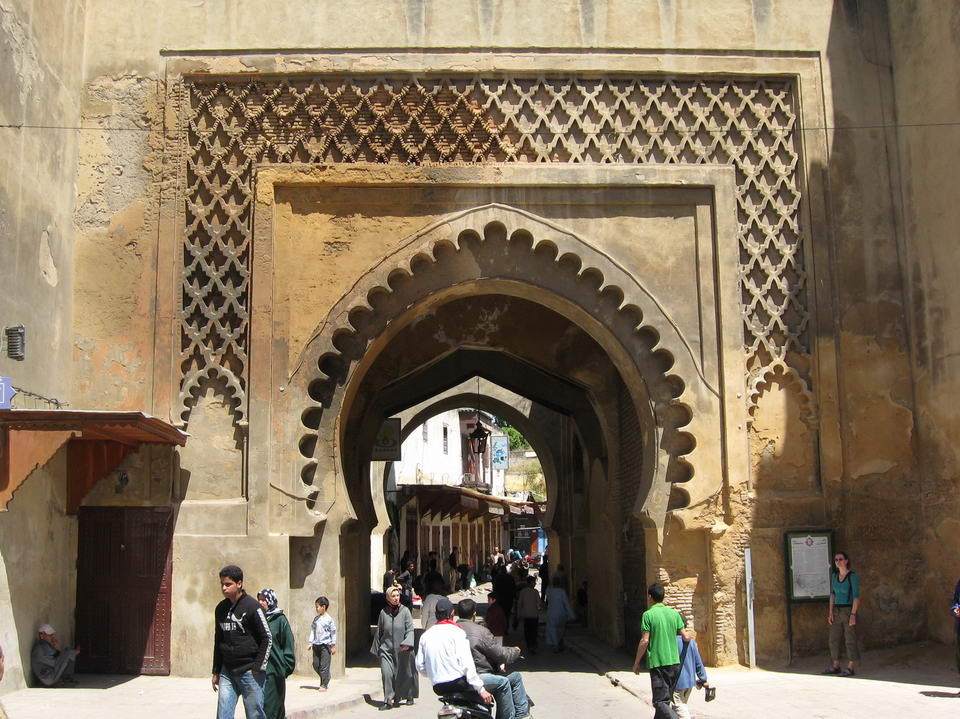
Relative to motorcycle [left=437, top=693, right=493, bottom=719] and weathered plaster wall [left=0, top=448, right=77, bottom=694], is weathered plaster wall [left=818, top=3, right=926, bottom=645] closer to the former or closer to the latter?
motorcycle [left=437, top=693, right=493, bottom=719]

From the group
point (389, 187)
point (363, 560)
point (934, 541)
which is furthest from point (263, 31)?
point (934, 541)

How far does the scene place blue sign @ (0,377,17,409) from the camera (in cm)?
890

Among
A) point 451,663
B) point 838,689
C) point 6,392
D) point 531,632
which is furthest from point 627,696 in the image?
point 6,392

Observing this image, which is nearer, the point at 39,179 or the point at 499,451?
the point at 39,179

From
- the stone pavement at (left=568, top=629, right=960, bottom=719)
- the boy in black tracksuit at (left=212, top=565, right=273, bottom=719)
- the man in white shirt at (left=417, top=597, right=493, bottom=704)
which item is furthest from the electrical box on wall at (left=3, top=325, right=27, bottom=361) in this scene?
the stone pavement at (left=568, top=629, right=960, bottom=719)

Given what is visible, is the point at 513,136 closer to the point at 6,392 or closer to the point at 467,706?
the point at 6,392

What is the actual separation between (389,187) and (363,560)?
210 inches

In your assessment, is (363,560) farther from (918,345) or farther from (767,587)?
(918,345)

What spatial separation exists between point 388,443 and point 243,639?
11370mm

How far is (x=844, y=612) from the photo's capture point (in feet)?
33.2

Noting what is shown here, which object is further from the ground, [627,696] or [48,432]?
[48,432]

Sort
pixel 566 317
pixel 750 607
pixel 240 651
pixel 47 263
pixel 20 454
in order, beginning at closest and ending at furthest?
pixel 240 651
pixel 20 454
pixel 47 263
pixel 750 607
pixel 566 317

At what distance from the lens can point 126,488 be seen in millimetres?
10602

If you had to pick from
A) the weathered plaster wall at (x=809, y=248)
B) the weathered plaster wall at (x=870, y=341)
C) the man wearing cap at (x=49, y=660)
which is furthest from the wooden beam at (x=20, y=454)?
the weathered plaster wall at (x=870, y=341)
